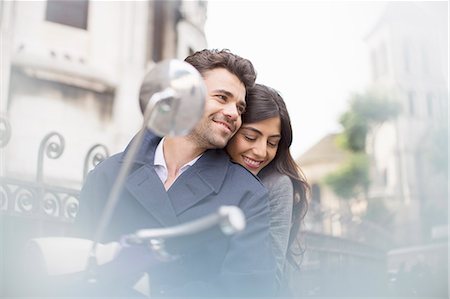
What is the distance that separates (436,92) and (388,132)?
57cm

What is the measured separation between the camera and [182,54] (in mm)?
2721

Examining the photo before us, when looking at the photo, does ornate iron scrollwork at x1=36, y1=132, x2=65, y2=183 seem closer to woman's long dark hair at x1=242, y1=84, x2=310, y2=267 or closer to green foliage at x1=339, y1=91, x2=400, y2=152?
woman's long dark hair at x1=242, y1=84, x2=310, y2=267

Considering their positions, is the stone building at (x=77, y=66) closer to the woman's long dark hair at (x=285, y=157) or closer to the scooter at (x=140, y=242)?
the woman's long dark hair at (x=285, y=157)

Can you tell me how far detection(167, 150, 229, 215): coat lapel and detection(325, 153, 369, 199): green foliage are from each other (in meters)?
1.98

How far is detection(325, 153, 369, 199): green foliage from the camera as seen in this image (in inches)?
→ 114

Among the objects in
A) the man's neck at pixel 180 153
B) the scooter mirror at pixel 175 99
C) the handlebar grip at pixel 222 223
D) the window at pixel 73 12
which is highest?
the window at pixel 73 12

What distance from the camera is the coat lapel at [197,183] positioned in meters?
0.85

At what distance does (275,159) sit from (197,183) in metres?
0.46

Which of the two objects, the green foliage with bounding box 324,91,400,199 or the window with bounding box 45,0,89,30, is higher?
the window with bounding box 45,0,89,30

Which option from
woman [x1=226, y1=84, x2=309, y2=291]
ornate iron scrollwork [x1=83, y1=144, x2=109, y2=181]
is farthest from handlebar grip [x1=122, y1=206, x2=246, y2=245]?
ornate iron scrollwork [x1=83, y1=144, x2=109, y2=181]

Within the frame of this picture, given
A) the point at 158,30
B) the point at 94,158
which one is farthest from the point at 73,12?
the point at 94,158

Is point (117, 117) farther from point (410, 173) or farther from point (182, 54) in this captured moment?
point (410, 173)

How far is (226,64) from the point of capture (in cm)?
83

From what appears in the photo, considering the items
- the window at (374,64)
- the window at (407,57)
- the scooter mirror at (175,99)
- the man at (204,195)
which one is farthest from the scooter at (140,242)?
the window at (407,57)
